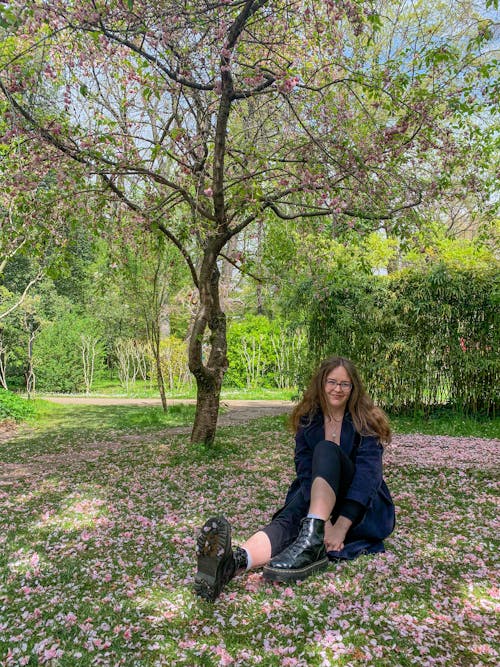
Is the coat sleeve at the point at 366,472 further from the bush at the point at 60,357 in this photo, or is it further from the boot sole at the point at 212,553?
the bush at the point at 60,357

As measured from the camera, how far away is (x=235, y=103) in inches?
A: 229

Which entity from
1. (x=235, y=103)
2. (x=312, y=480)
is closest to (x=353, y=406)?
(x=312, y=480)

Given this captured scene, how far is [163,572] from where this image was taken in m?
2.82

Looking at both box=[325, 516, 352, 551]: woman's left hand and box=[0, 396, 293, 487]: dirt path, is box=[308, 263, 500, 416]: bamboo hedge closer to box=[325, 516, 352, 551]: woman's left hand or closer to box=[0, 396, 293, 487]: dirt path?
box=[0, 396, 293, 487]: dirt path

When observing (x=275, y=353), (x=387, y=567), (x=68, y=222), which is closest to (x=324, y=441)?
(x=387, y=567)

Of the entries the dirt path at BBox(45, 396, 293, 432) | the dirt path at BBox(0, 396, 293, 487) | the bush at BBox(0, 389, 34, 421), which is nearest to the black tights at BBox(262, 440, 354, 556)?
the dirt path at BBox(0, 396, 293, 487)

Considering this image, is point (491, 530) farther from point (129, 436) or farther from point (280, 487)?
point (129, 436)

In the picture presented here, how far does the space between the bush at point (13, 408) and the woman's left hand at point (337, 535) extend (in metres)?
8.23

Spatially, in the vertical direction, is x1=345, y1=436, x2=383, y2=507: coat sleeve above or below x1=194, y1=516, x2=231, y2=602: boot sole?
above

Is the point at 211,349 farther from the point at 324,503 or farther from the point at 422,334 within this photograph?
the point at 422,334

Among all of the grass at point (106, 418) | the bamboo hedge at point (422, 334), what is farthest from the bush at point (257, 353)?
the bamboo hedge at point (422, 334)

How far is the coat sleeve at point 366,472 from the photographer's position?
2.79m

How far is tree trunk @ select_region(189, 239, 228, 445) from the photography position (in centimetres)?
545

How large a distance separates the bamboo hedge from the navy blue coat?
5671 mm
